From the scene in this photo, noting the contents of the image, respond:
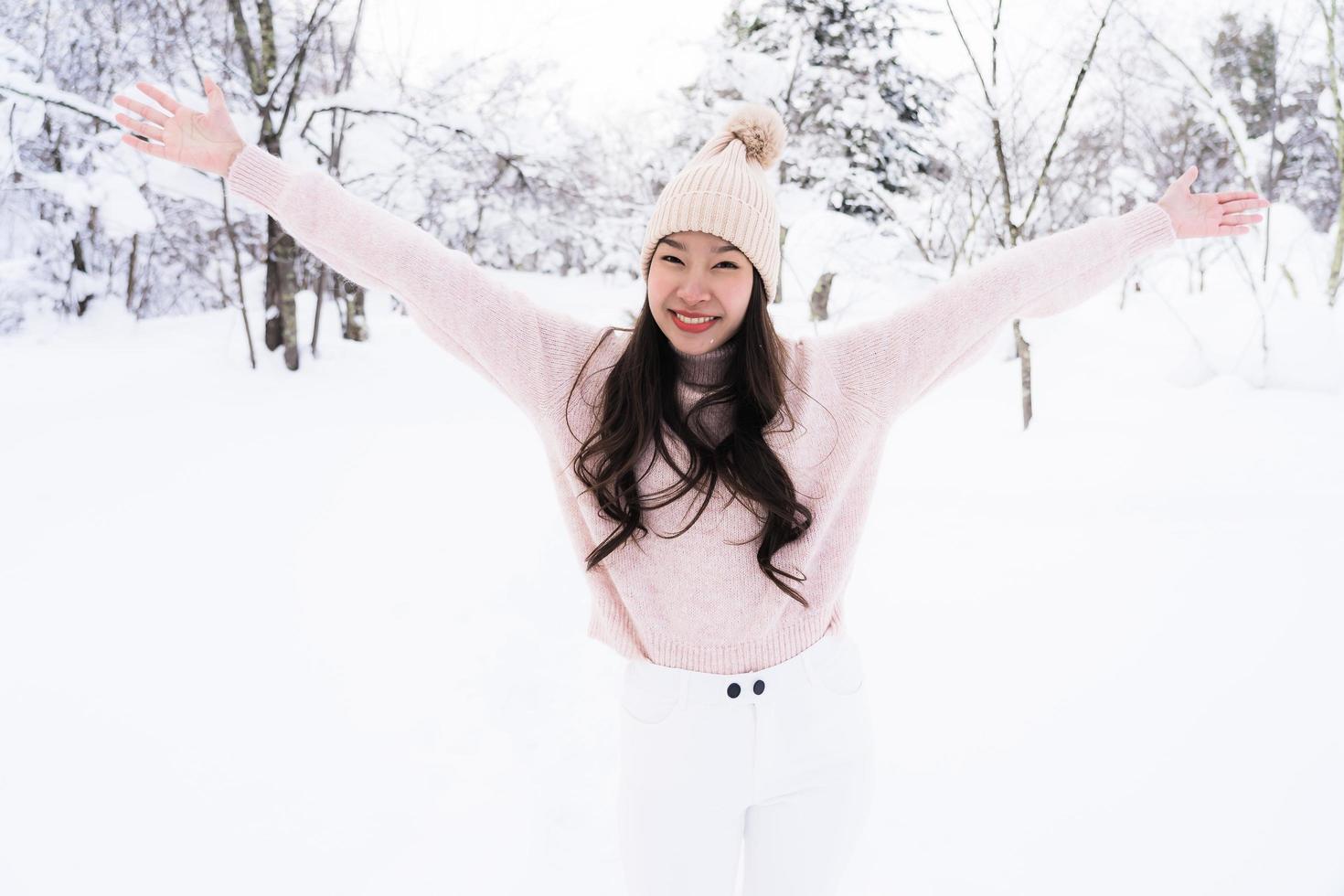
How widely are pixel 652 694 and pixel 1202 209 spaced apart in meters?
1.36

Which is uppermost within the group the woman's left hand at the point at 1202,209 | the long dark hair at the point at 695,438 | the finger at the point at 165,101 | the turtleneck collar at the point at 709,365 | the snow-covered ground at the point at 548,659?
the finger at the point at 165,101

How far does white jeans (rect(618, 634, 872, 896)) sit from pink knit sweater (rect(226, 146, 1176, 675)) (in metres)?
0.05

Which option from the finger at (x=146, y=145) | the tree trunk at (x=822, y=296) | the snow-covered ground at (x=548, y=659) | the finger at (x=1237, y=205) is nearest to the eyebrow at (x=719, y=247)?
the finger at (x=146, y=145)

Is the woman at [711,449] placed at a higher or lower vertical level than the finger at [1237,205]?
lower

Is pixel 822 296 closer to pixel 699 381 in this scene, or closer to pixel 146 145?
pixel 699 381

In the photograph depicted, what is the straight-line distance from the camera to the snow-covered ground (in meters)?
1.82

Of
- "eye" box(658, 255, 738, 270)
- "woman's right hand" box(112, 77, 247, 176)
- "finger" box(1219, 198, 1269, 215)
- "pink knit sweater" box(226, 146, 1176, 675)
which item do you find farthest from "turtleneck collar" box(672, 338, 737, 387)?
"finger" box(1219, 198, 1269, 215)

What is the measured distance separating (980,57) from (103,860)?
585 cm

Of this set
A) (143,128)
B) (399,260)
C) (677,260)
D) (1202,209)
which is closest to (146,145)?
(143,128)

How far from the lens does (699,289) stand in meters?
1.10

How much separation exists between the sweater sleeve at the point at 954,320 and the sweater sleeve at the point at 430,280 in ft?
1.50

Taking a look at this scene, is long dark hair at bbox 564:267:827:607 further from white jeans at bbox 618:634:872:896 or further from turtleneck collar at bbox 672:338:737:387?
white jeans at bbox 618:634:872:896

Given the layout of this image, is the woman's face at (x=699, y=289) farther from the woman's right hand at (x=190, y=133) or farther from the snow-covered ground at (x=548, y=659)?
the snow-covered ground at (x=548, y=659)

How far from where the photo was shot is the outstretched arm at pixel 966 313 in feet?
3.82
